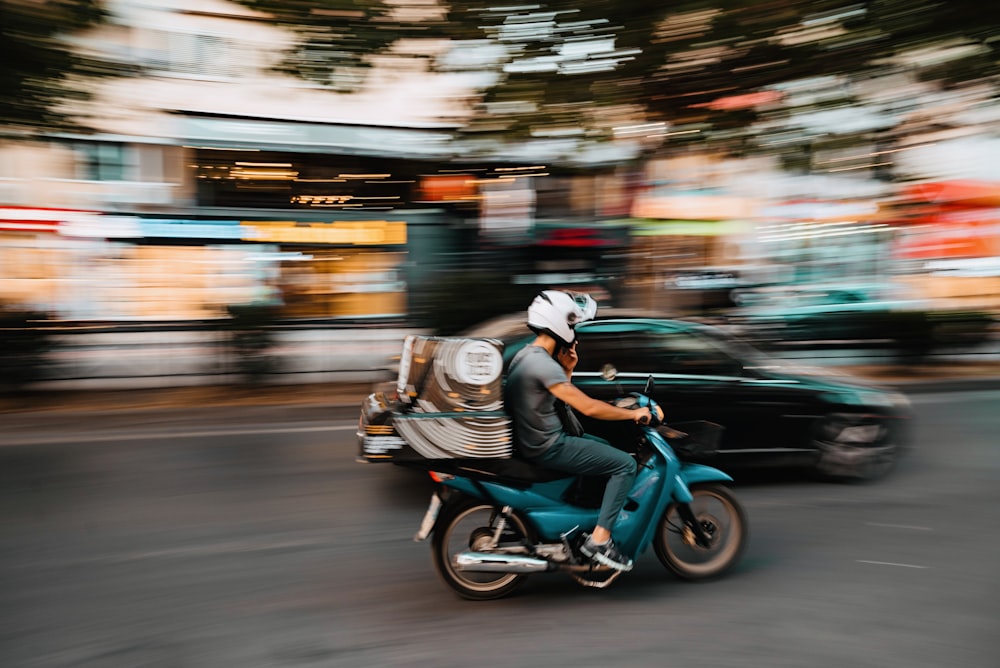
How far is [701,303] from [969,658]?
706 inches

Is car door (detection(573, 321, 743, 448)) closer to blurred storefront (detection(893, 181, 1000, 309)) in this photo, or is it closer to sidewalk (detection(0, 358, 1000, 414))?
sidewalk (detection(0, 358, 1000, 414))

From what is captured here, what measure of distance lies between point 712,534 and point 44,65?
353 inches

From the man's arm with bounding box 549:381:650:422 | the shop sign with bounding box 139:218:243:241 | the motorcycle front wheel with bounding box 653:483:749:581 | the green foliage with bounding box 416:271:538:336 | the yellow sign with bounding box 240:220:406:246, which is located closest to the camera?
the man's arm with bounding box 549:381:650:422

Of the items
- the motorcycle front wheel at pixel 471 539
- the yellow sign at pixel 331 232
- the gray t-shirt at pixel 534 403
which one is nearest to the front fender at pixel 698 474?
the gray t-shirt at pixel 534 403

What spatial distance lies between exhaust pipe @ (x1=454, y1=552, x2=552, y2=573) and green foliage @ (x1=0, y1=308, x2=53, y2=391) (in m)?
10.3

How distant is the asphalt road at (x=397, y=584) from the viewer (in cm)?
400

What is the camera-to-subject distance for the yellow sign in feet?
66.0

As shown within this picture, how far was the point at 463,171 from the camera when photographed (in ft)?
40.0

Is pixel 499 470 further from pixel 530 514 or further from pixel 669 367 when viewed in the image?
pixel 669 367

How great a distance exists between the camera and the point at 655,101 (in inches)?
381

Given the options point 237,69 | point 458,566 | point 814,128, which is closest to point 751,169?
point 814,128

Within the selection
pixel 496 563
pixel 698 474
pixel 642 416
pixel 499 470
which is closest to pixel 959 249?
pixel 698 474

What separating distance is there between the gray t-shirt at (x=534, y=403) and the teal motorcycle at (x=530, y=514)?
13cm

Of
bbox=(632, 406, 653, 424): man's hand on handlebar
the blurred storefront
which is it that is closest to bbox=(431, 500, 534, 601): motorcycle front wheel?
bbox=(632, 406, 653, 424): man's hand on handlebar
